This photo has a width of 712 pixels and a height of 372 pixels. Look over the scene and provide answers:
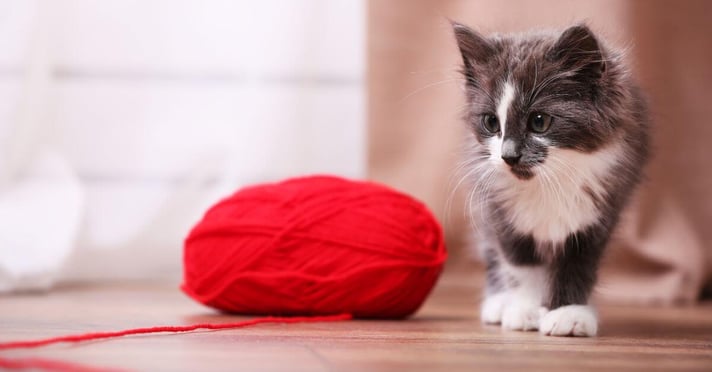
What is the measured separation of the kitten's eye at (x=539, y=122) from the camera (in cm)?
137

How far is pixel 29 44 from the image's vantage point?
7.16ft

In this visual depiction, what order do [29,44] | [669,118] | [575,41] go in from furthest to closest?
[669,118] → [29,44] → [575,41]

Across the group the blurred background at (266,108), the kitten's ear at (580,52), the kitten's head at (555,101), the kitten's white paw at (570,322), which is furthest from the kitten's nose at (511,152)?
the blurred background at (266,108)

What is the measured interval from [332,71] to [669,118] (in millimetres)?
936

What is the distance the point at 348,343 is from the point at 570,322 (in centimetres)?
40

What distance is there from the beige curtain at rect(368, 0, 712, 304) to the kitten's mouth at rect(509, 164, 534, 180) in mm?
872

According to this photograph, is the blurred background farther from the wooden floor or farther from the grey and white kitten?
the grey and white kitten

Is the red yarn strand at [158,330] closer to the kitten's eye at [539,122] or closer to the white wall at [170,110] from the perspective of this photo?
the kitten's eye at [539,122]

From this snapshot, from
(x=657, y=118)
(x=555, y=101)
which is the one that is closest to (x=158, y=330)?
(x=555, y=101)

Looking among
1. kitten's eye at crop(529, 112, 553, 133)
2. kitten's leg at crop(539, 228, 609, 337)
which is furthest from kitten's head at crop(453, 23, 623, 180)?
kitten's leg at crop(539, 228, 609, 337)

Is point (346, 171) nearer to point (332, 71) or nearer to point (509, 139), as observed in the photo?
point (332, 71)

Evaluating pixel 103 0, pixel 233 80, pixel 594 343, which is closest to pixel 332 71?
pixel 233 80

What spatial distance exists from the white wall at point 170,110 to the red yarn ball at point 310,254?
75cm

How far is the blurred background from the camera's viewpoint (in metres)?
2.26
